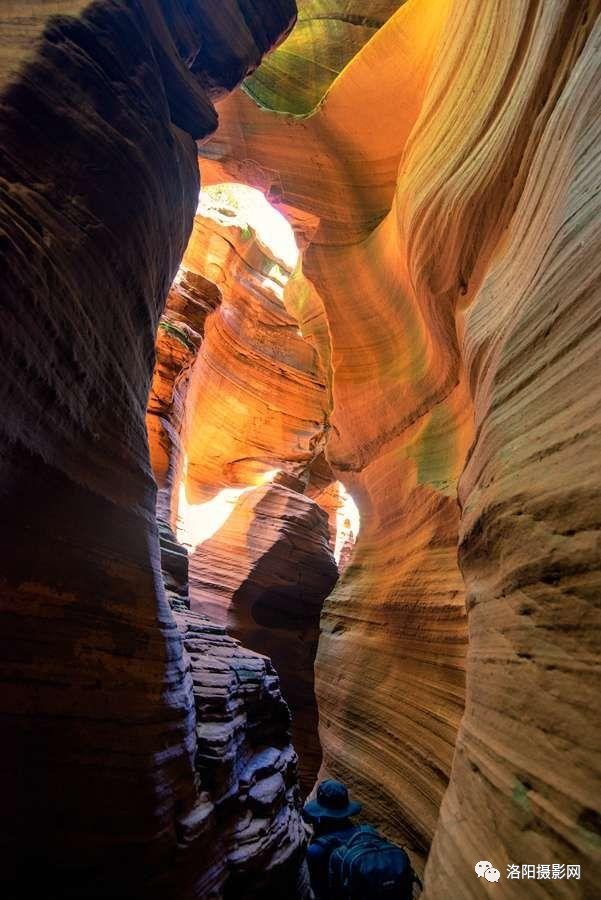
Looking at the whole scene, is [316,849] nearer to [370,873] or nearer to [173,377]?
[370,873]

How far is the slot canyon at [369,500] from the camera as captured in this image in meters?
2.33

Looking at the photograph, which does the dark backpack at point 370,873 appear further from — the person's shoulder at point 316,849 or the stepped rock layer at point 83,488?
the stepped rock layer at point 83,488

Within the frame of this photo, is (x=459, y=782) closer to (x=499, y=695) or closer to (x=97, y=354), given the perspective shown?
(x=499, y=695)

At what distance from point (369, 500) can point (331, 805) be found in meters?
4.10

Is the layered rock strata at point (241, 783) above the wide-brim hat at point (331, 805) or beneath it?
above

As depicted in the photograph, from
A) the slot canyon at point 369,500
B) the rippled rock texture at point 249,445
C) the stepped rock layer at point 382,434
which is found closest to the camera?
the slot canyon at point 369,500

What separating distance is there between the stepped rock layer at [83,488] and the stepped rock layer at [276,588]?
350 inches

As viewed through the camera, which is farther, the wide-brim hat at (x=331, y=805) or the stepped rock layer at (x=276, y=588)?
the stepped rock layer at (x=276, y=588)

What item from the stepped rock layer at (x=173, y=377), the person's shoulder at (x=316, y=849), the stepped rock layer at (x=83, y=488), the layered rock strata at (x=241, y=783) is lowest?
the person's shoulder at (x=316, y=849)

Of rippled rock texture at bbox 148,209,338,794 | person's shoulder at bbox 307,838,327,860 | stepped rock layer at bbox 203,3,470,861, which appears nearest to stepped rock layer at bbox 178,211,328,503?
Result: rippled rock texture at bbox 148,209,338,794

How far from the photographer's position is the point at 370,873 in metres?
4.08

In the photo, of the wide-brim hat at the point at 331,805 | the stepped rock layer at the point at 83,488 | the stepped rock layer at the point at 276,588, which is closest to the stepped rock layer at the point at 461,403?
the wide-brim hat at the point at 331,805

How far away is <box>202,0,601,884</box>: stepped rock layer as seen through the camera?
2174mm

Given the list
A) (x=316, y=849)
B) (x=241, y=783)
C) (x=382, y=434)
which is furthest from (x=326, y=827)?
(x=382, y=434)
